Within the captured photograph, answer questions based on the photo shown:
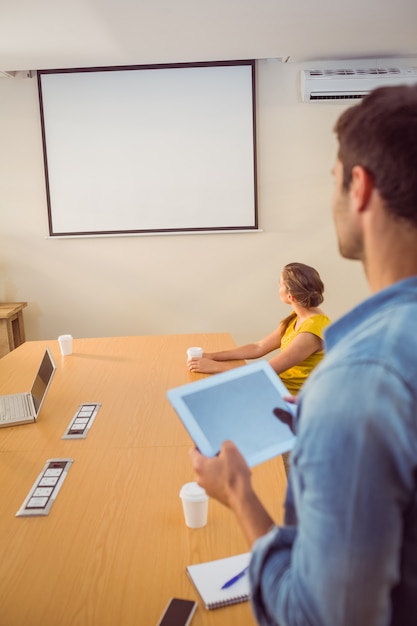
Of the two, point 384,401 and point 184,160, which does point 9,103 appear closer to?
point 184,160

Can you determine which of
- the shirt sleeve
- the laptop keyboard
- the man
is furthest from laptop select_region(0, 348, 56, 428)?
the shirt sleeve

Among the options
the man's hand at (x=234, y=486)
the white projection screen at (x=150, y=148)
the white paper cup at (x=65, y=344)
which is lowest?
the white paper cup at (x=65, y=344)

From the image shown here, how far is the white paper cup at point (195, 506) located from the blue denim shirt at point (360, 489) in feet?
2.31

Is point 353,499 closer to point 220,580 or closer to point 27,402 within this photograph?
point 220,580

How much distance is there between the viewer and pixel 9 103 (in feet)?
14.4

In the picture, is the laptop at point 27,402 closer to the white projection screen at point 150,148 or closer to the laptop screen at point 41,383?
the laptop screen at point 41,383

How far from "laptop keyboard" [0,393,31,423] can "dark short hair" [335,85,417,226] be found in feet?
5.68

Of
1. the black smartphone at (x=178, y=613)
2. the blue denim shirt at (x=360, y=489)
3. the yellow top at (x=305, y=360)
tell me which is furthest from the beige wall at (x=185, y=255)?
the blue denim shirt at (x=360, y=489)

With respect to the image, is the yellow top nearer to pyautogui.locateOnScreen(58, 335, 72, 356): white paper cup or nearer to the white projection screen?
pyautogui.locateOnScreen(58, 335, 72, 356): white paper cup

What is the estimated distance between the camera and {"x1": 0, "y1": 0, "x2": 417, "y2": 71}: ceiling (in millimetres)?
3018

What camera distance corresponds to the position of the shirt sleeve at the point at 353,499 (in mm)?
621

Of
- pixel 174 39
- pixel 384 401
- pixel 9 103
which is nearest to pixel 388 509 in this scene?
pixel 384 401

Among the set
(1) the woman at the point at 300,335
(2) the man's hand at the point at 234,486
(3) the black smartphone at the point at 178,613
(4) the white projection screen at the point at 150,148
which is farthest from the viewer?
(4) the white projection screen at the point at 150,148

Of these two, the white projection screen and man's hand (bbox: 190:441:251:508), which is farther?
the white projection screen
